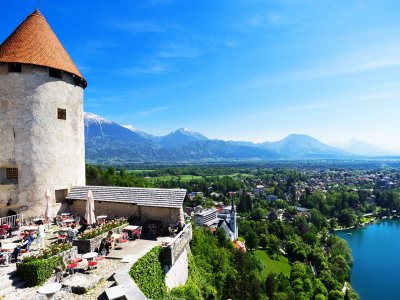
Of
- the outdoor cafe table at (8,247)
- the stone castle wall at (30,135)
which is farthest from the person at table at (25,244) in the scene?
the stone castle wall at (30,135)

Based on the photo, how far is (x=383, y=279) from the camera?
59688mm

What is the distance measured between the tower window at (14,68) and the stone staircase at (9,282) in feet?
47.3

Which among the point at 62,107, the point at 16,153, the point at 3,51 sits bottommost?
the point at 16,153

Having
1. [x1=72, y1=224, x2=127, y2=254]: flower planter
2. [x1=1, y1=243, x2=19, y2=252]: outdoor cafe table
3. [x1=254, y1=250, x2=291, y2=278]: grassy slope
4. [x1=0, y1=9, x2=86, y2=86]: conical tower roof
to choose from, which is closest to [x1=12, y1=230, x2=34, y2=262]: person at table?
[x1=1, y1=243, x2=19, y2=252]: outdoor cafe table

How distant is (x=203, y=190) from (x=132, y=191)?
146 meters

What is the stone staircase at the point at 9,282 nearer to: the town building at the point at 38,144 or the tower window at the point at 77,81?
the town building at the point at 38,144

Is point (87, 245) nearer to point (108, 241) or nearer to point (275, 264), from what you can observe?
point (108, 241)

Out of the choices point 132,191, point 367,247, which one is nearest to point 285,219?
point 367,247

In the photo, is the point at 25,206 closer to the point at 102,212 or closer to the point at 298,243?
the point at 102,212

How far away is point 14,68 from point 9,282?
15.7 meters

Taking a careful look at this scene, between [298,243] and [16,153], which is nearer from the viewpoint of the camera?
[16,153]

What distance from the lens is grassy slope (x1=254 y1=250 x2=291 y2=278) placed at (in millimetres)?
61438

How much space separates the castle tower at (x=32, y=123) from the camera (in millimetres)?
21797

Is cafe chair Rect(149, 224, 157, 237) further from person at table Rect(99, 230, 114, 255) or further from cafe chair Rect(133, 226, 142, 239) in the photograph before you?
person at table Rect(99, 230, 114, 255)
